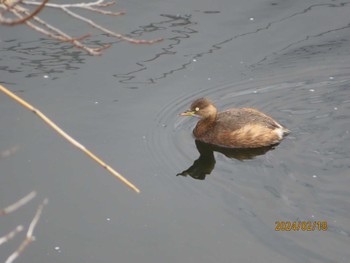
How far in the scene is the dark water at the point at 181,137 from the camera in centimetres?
475

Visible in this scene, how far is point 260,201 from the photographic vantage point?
5133mm

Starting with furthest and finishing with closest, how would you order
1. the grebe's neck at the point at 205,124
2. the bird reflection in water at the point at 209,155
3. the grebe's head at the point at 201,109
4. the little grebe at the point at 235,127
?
the grebe's neck at the point at 205,124
the grebe's head at the point at 201,109
the little grebe at the point at 235,127
the bird reflection in water at the point at 209,155

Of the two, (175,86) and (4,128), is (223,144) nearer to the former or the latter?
(175,86)

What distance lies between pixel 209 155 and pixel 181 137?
388 millimetres

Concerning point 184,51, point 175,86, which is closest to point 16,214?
point 175,86

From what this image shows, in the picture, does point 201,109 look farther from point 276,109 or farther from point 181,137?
point 276,109

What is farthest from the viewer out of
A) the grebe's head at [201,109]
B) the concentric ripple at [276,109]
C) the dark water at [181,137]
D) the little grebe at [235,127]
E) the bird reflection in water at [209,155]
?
the grebe's head at [201,109]

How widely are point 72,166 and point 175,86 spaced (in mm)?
1783
